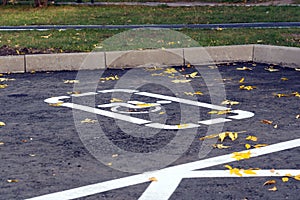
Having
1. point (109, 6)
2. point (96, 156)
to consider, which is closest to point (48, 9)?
point (109, 6)

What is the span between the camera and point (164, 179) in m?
5.40

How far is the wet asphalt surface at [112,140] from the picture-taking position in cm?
517

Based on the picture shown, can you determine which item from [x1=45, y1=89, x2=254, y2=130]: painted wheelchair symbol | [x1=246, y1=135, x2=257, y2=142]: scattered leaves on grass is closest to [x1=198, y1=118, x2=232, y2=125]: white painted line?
[x1=45, y1=89, x2=254, y2=130]: painted wheelchair symbol

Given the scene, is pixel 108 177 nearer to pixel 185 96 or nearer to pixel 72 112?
pixel 72 112

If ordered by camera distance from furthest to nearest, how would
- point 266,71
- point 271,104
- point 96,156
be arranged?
point 266,71
point 271,104
point 96,156

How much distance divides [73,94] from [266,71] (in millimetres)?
3420

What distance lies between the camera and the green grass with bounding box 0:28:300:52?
13.3 metres

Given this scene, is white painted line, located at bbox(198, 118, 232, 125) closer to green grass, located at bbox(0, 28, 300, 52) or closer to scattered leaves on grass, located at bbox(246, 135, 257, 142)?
scattered leaves on grass, located at bbox(246, 135, 257, 142)

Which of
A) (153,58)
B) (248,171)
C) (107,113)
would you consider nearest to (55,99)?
(107,113)

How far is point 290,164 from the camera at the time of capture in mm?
5754

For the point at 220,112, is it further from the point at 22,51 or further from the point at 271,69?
the point at 22,51

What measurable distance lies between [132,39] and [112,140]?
7.90m

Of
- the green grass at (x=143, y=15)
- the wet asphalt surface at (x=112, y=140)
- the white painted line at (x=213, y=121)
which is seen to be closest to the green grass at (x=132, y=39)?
the wet asphalt surface at (x=112, y=140)

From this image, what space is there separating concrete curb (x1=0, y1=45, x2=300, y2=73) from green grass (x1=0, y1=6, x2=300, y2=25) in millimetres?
6362
